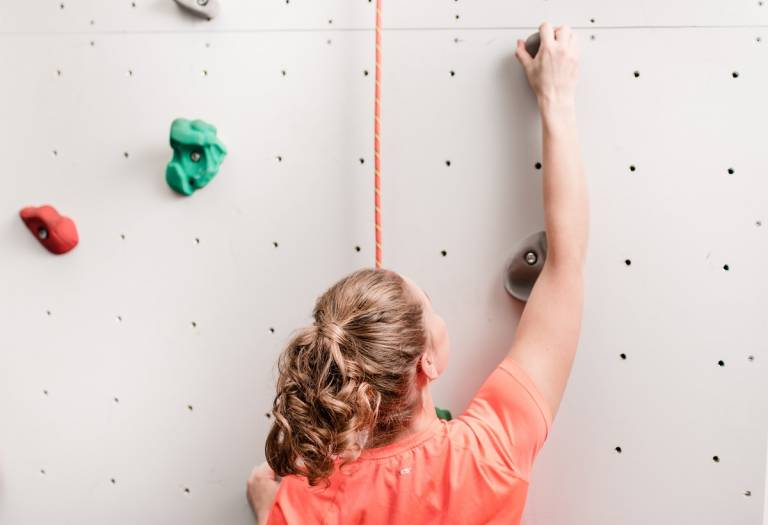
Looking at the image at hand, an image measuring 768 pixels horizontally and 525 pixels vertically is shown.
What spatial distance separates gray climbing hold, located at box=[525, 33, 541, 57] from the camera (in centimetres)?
96

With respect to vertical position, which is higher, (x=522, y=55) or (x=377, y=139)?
(x=522, y=55)

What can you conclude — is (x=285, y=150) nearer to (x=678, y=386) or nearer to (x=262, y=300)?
(x=262, y=300)

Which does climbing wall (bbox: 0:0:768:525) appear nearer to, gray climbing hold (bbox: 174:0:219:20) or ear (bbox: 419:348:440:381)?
gray climbing hold (bbox: 174:0:219:20)

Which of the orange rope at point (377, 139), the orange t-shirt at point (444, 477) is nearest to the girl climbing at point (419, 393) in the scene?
the orange t-shirt at point (444, 477)

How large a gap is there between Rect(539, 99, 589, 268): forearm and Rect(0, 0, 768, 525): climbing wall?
0.06m

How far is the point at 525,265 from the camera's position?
992 mm

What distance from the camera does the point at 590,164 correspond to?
0.98 metres

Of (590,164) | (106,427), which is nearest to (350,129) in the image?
(590,164)

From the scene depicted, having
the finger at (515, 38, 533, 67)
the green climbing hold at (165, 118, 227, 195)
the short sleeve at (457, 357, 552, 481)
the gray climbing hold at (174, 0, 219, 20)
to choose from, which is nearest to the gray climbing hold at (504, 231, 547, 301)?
the short sleeve at (457, 357, 552, 481)

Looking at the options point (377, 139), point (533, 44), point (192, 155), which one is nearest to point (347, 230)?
point (377, 139)

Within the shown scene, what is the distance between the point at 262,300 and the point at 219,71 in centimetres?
39

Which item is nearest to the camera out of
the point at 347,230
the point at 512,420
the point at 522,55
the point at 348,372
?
the point at 348,372

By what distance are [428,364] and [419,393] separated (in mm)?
44

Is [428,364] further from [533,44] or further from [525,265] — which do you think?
[533,44]
